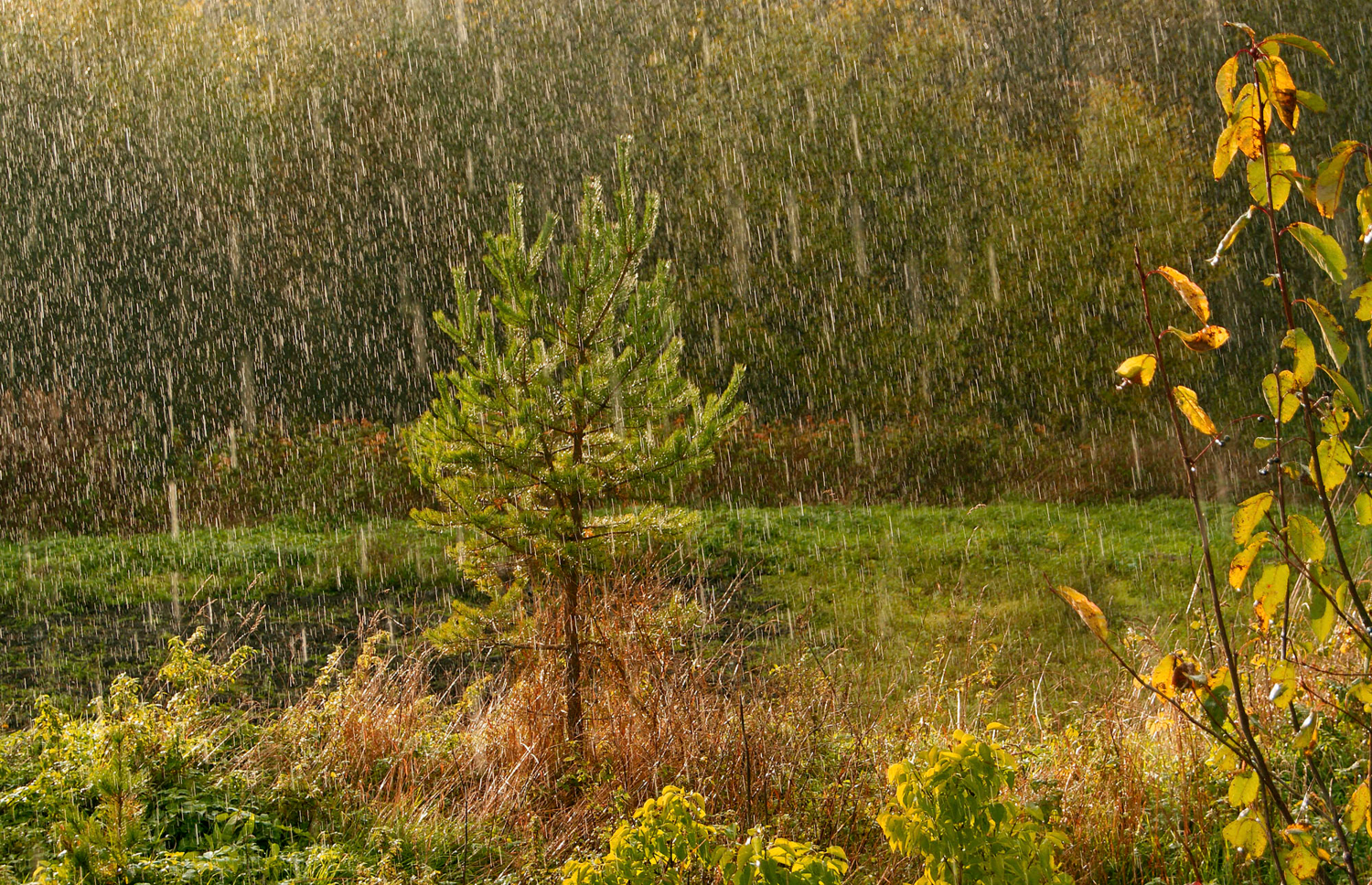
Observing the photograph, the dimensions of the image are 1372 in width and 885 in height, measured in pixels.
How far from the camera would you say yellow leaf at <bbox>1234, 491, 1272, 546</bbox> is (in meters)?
1.57

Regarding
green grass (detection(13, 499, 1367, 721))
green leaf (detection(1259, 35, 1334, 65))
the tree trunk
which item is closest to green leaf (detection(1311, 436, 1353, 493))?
green leaf (detection(1259, 35, 1334, 65))

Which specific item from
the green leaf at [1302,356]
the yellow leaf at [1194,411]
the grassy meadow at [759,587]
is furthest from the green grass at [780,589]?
the green leaf at [1302,356]

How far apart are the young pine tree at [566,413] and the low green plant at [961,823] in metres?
3.15

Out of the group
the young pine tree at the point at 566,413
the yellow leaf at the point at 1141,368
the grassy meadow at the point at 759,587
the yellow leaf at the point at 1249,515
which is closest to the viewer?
the yellow leaf at the point at 1249,515

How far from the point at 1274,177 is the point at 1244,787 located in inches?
39.3

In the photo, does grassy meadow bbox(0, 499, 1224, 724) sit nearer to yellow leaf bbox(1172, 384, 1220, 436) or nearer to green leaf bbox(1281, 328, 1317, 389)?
yellow leaf bbox(1172, 384, 1220, 436)

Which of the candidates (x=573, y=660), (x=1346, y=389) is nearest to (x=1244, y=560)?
(x=1346, y=389)

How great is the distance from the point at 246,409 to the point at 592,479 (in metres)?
13.6

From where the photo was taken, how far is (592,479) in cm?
514

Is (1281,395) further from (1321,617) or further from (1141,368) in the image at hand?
(1321,617)

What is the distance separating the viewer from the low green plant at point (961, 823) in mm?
1928

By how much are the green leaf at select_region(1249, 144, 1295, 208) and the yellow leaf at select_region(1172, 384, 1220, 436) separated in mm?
320

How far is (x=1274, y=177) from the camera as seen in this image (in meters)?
1.66

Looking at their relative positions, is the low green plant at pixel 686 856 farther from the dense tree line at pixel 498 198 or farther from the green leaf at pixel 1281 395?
the dense tree line at pixel 498 198
